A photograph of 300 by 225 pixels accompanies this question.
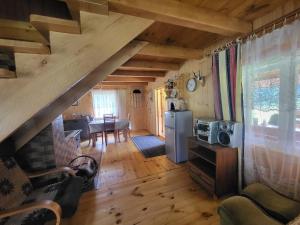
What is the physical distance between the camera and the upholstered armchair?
1.30 m

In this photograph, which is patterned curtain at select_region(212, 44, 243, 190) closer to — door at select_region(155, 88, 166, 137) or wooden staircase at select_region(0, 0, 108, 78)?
wooden staircase at select_region(0, 0, 108, 78)

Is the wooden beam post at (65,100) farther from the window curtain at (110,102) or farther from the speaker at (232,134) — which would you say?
the window curtain at (110,102)

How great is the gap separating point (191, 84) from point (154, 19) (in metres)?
2.02

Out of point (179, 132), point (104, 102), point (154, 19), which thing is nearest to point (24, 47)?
point (154, 19)

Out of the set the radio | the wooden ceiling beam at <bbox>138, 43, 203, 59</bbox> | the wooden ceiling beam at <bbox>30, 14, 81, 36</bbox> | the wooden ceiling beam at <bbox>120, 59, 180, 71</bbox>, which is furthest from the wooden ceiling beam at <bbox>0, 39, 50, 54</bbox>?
the wooden ceiling beam at <bbox>120, 59, 180, 71</bbox>

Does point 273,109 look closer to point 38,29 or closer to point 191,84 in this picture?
point 191,84

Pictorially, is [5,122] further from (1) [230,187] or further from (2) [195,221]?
(1) [230,187]

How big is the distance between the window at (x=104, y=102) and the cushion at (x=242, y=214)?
239 inches

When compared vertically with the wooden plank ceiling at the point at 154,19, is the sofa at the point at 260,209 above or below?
below

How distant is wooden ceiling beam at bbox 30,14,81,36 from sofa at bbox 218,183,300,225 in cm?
198

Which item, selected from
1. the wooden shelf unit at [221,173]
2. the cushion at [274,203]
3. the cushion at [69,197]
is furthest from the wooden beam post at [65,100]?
the cushion at [274,203]

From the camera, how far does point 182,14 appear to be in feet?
4.82

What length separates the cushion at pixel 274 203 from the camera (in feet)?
4.23

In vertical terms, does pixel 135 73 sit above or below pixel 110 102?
above
